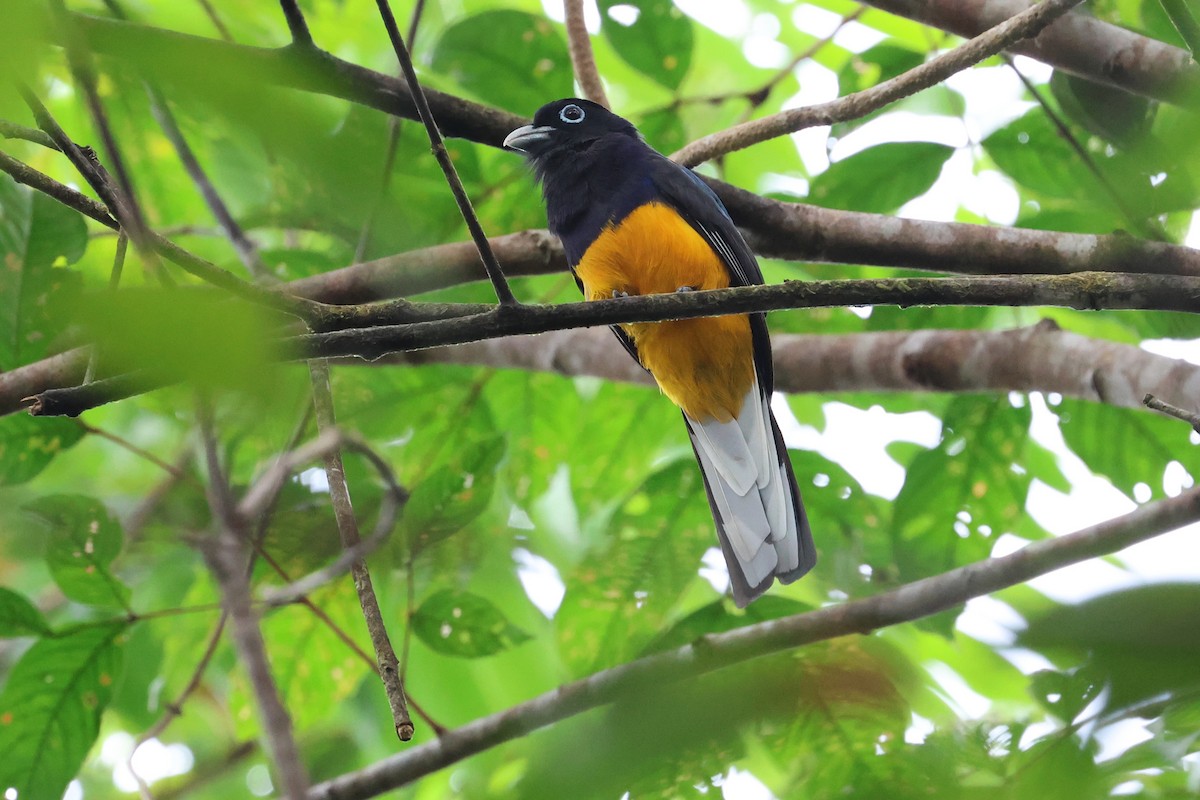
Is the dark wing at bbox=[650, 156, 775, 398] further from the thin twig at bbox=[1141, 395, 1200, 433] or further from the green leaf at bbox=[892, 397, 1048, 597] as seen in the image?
the thin twig at bbox=[1141, 395, 1200, 433]

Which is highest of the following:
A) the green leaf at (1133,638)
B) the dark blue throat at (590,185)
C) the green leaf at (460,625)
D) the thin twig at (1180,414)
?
the dark blue throat at (590,185)

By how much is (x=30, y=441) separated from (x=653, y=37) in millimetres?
2366

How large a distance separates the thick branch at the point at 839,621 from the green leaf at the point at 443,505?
0.54 meters

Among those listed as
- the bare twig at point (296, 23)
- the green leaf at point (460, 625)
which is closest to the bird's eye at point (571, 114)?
the bare twig at point (296, 23)

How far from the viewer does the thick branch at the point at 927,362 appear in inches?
119

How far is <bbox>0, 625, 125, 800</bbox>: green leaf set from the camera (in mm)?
2838

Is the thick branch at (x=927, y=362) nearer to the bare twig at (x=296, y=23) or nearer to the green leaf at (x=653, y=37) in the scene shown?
the green leaf at (x=653, y=37)

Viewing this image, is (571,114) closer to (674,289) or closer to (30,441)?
(674,289)

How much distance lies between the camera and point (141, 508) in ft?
11.2

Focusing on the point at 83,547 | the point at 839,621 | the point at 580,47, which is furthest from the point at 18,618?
the point at 580,47

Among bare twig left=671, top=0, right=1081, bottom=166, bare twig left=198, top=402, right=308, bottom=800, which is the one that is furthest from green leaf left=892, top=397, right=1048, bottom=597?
bare twig left=198, top=402, right=308, bottom=800

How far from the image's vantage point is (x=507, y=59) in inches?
149

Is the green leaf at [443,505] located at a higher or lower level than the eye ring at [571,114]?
lower

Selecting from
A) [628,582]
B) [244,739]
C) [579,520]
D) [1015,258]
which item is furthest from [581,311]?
[244,739]
